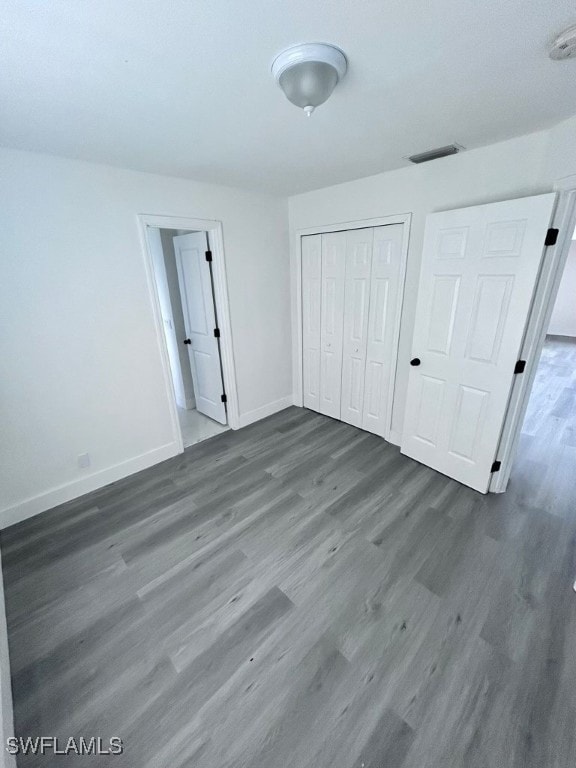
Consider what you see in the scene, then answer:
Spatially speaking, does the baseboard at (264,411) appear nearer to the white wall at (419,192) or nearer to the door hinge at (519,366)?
the white wall at (419,192)

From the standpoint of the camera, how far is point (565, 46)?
1.11m

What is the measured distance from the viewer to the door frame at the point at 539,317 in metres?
1.76

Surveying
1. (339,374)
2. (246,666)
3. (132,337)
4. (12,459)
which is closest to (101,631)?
(246,666)

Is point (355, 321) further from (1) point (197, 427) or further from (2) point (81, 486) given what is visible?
(2) point (81, 486)

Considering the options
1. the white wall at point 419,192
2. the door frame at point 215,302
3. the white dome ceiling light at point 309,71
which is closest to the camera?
the white dome ceiling light at point 309,71

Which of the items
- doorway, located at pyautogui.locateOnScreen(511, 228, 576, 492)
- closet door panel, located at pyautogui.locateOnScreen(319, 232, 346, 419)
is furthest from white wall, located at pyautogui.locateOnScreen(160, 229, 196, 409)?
doorway, located at pyautogui.locateOnScreen(511, 228, 576, 492)

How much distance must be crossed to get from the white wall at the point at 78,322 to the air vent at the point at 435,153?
155 centimetres

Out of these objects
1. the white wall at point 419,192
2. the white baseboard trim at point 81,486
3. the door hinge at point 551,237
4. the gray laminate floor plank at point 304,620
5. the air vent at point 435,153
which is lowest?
the gray laminate floor plank at point 304,620

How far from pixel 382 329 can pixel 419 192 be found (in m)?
1.13

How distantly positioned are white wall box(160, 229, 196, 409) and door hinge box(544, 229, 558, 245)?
3410mm

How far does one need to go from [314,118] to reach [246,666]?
8.87 feet

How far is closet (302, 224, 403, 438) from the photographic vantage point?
9.15ft

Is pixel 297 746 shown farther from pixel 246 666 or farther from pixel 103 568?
pixel 103 568

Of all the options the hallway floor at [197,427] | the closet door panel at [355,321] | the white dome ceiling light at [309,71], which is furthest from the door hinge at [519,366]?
the hallway floor at [197,427]
